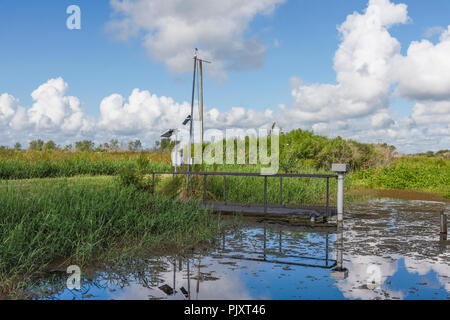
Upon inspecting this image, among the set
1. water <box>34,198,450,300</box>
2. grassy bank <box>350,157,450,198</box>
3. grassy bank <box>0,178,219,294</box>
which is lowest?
water <box>34,198,450,300</box>

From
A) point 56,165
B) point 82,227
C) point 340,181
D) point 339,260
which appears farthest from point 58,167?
point 339,260

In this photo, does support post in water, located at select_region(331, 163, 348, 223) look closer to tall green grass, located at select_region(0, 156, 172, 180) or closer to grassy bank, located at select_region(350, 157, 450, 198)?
tall green grass, located at select_region(0, 156, 172, 180)

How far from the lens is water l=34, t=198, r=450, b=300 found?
4758mm

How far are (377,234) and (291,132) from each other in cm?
1598

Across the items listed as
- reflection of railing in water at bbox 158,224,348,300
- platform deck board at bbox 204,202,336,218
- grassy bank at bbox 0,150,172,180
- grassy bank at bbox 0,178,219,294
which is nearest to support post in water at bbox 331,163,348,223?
platform deck board at bbox 204,202,336,218

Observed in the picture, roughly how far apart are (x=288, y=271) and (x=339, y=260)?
1.12 meters

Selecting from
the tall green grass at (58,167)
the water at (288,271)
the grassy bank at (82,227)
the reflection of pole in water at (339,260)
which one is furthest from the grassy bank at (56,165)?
the water at (288,271)

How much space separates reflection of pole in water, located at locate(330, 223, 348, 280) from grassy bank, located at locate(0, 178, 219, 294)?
2.38 metres

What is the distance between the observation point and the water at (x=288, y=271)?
4.76 metres

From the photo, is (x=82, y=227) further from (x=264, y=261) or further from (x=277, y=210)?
(x=277, y=210)
